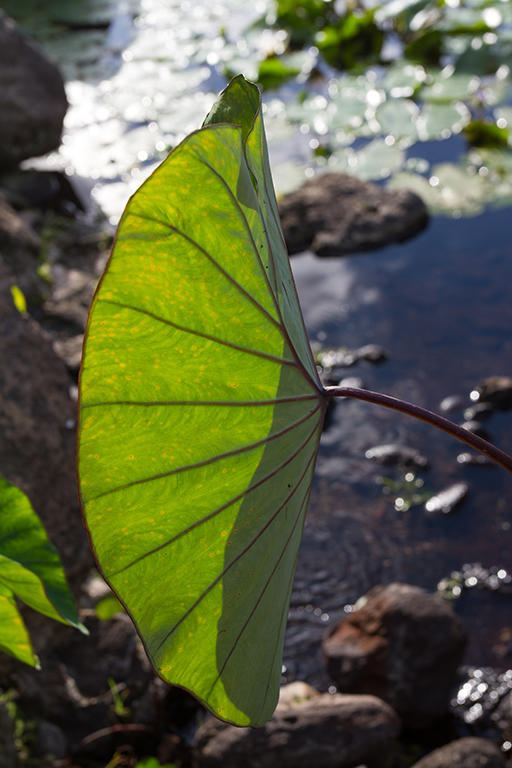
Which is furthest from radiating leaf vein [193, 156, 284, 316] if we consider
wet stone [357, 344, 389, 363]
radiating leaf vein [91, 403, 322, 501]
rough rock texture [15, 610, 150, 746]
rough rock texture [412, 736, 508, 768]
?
wet stone [357, 344, 389, 363]

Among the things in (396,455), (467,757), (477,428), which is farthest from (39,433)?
(477,428)

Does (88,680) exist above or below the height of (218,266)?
below

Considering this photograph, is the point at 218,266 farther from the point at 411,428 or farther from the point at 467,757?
the point at 411,428

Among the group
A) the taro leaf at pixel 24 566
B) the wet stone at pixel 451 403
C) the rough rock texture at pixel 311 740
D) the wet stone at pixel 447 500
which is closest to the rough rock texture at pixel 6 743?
the rough rock texture at pixel 311 740

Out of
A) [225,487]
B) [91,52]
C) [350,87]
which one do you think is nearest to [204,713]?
[225,487]

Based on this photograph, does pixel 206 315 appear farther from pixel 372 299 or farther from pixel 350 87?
pixel 350 87

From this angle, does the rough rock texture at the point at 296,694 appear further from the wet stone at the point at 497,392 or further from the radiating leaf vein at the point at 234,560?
the wet stone at the point at 497,392
